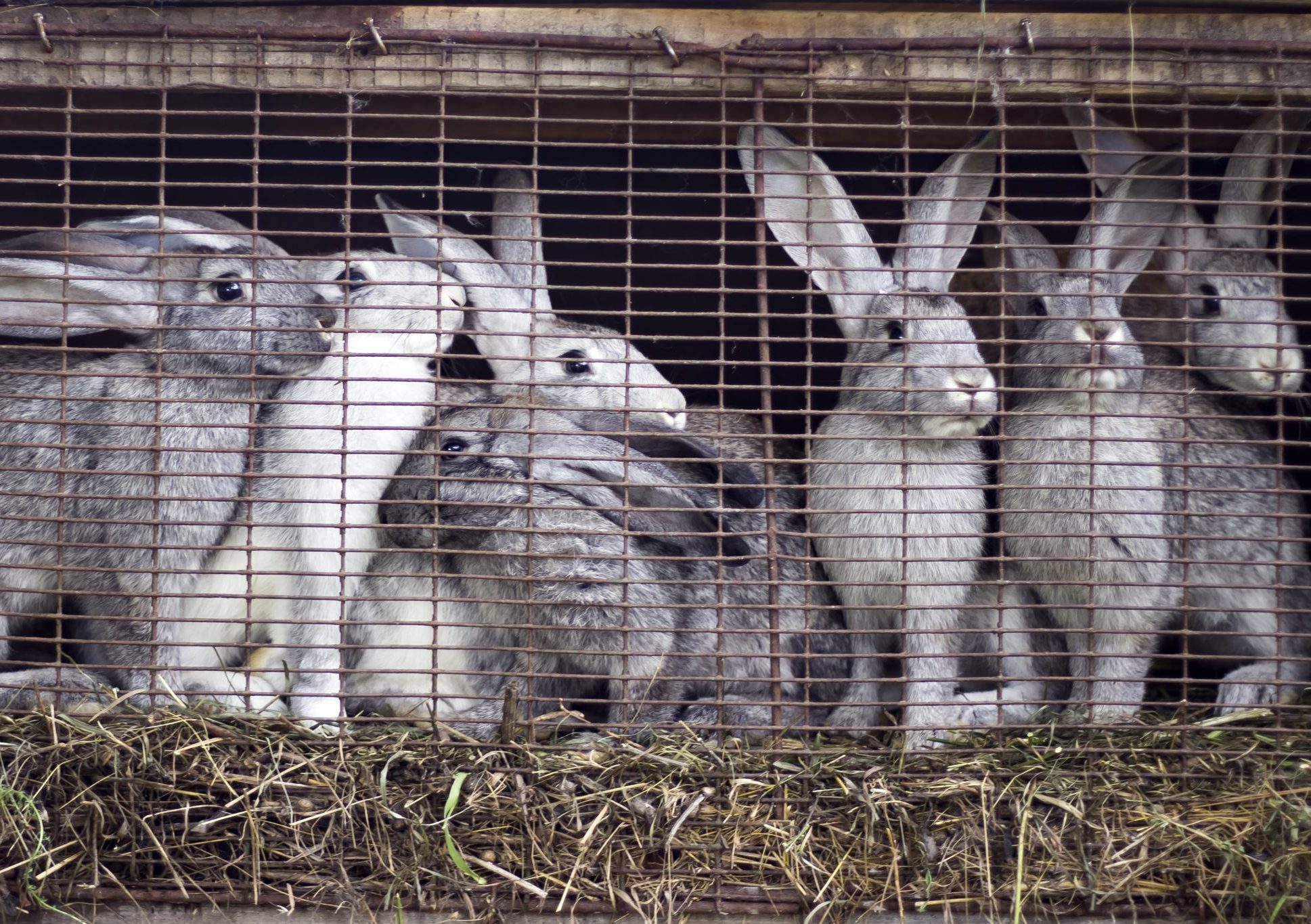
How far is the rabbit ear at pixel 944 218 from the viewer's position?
4.35m

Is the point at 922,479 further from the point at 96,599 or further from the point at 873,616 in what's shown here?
the point at 96,599

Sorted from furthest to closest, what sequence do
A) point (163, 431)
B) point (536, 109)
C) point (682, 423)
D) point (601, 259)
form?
point (601, 259) < point (682, 423) < point (163, 431) < point (536, 109)

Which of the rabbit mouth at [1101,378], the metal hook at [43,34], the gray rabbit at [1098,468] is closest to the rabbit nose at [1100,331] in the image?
the gray rabbit at [1098,468]

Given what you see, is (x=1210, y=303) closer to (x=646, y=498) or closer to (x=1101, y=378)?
(x=1101, y=378)

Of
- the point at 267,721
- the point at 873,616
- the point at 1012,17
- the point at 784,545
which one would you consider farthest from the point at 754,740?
the point at 1012,17

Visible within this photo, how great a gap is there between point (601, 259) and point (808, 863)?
10.1 ft

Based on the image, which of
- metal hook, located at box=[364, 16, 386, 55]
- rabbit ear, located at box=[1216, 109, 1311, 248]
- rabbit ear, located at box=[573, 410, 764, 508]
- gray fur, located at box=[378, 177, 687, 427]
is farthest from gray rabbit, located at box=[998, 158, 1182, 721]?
metal hook, located at box=[364, 16, 386, 55]

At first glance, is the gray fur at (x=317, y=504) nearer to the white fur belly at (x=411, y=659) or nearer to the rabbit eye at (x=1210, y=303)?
the white fur belly at (x=411, y=659)

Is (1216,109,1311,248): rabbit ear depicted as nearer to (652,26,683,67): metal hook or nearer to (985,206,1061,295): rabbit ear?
(985,206,1061,295): rabbit ear

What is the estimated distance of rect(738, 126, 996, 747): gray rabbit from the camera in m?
4.16

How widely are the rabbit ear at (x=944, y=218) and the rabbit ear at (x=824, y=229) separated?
0.14 metres

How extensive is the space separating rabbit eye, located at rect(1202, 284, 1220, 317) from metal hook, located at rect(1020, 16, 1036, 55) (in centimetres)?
138

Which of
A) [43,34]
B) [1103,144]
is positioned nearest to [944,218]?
[1103,144]

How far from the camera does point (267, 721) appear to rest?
3.62 metres
